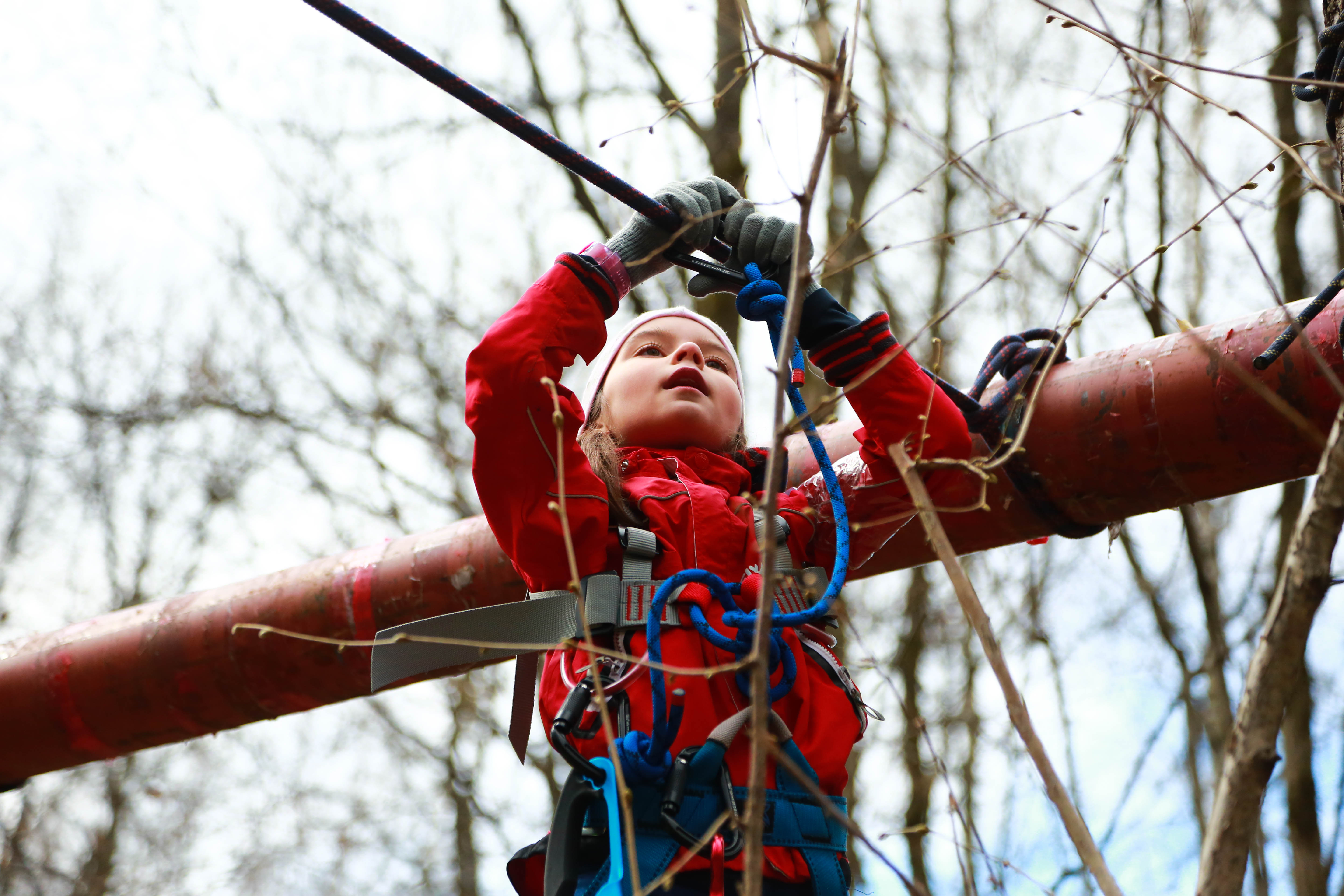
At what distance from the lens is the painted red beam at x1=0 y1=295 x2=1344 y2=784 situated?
7.68 feet

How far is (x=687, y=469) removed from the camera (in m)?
2.55

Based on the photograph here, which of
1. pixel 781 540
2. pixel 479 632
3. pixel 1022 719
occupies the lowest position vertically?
pixel 1022 719

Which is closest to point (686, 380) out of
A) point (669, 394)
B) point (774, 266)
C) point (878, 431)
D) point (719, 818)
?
point (669, 394)

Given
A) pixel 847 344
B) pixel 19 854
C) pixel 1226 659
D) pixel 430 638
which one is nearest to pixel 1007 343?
pixel 847 344

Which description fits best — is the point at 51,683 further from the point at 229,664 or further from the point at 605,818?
the point at 605,818

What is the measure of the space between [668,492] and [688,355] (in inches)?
19.2

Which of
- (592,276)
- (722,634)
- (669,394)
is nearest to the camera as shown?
(722,634)

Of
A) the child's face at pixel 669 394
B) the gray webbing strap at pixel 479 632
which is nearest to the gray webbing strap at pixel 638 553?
the gray webbing strap at pixel 479 632

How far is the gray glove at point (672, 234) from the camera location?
2371 millimetres

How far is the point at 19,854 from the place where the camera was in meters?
11.2

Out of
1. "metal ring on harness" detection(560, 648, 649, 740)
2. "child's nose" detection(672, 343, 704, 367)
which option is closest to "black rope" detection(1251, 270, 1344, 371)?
"child's nose" detection(672, 343, 704, 367)

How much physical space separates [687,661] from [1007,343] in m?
1.20

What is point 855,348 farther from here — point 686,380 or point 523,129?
point 523,129

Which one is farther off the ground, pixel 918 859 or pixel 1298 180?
pixel 1298 180
